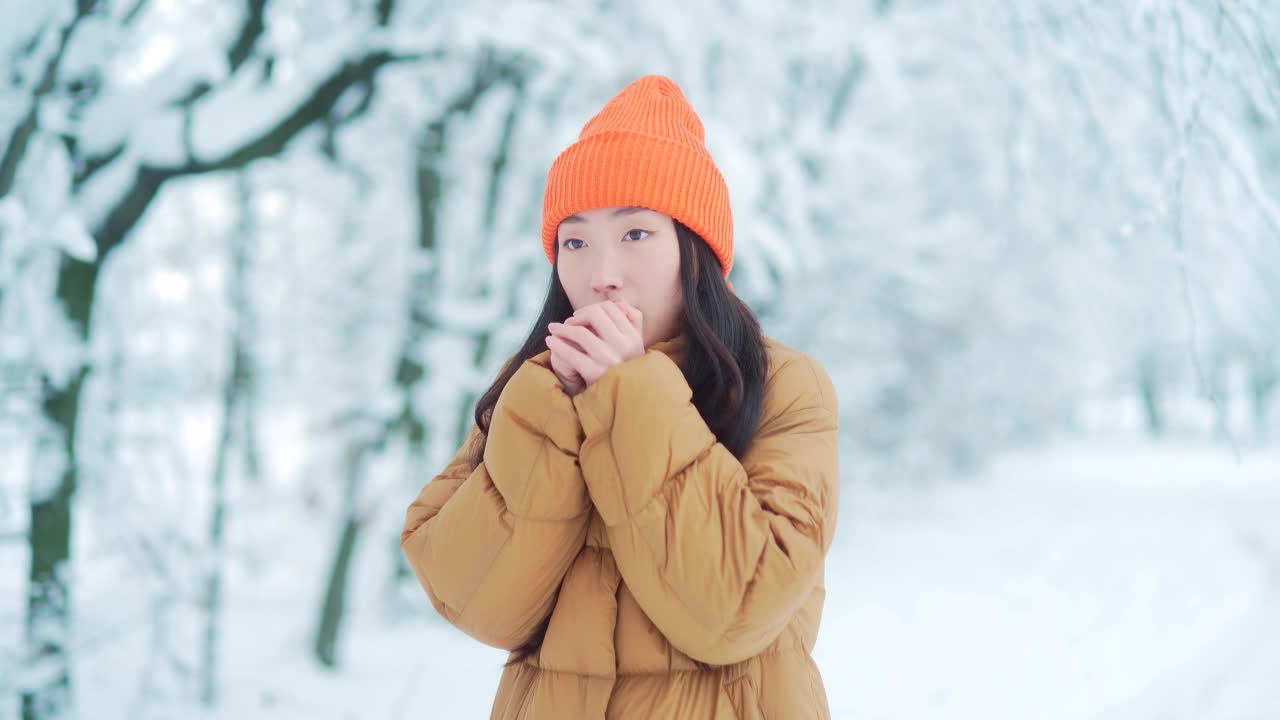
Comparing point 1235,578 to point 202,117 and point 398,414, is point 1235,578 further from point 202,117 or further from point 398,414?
→ point 202,117

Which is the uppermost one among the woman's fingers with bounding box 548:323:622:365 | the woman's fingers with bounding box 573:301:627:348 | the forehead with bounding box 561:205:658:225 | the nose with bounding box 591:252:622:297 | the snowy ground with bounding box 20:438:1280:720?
the forehead with bounding box 561:205:658:225

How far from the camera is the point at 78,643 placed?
248 centimetres

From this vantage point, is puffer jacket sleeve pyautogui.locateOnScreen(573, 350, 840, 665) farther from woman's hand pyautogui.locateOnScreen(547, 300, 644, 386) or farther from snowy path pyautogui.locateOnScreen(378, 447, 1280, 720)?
snowy path pyautogui.locateOnScreen(378, 447, 1280, 720)

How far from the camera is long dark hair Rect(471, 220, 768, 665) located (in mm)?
1144

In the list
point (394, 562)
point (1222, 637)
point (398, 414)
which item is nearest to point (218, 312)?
point (398, 414)

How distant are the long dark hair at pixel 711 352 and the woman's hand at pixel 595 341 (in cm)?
14

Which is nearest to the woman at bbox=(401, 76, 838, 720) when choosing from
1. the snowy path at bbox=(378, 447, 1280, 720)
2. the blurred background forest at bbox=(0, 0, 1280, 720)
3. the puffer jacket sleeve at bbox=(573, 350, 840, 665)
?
the puffer jacket sleeve at bbox=(573, 350, 840, 665)

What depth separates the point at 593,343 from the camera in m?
1.06

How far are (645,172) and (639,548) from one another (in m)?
0.59

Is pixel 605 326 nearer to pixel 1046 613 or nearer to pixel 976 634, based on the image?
pixel 976 634

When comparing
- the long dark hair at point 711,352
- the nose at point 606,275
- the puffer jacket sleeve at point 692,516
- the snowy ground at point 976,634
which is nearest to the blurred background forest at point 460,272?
the snowy ground at point 976,634

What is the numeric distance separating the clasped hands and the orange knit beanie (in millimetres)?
207

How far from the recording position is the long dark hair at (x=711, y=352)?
114cm

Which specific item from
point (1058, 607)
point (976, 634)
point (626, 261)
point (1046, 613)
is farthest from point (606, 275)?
point (1058, 607)
